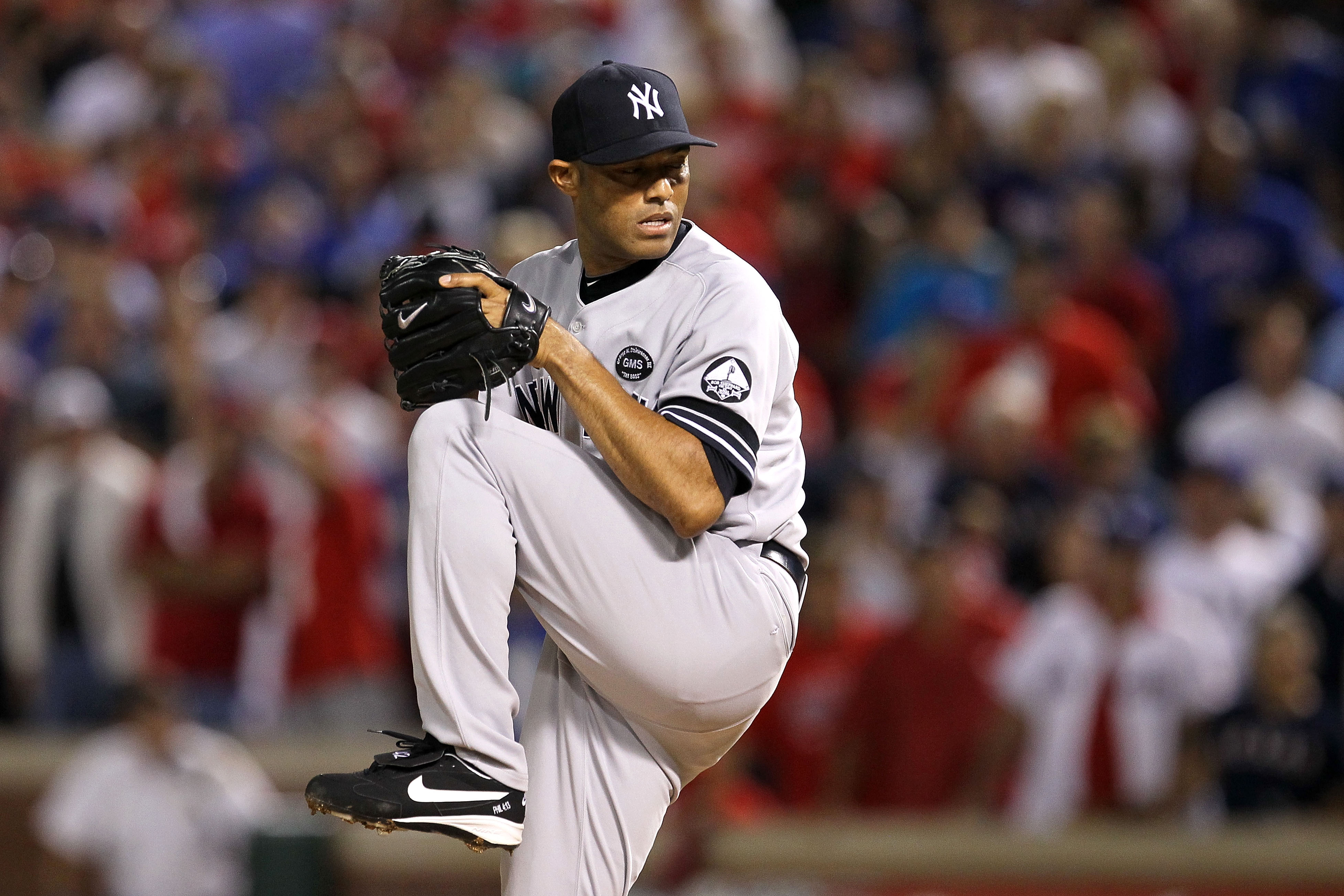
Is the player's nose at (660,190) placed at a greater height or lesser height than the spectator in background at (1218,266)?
greater

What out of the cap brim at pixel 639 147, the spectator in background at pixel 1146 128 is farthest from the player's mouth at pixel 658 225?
the spectator in background at pixel 1146 128

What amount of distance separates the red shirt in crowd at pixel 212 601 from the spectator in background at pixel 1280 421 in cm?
385

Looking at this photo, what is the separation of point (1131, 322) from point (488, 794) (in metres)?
5.80

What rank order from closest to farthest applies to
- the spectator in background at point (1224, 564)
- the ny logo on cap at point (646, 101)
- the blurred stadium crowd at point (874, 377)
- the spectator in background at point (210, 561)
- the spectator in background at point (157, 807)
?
the ny logo on cap at point (646, 101) → the spectator in background at point (1224, 564) → the blurred stadium crowd at point (874, 377) → the spectator in background at point (157, 807) → the spectator in background at point (210, 561)

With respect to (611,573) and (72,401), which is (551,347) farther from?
(72,401)

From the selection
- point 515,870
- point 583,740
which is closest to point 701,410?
point 583,740

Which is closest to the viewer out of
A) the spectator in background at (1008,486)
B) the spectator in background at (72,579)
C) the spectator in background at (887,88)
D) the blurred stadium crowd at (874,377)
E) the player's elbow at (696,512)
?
the player's elbow at (696,512)

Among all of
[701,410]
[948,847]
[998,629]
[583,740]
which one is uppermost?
A: [701,410]

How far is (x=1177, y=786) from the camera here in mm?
6750

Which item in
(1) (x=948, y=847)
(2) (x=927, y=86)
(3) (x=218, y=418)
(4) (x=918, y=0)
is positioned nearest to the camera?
(1) (x=948, y=847)

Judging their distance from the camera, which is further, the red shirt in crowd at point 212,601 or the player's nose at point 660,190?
the red shirt in crowd at point 212,601

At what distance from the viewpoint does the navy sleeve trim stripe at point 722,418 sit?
3303mm

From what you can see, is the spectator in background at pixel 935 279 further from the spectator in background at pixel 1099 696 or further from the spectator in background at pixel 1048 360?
the spectator in background at pixel 1099 696

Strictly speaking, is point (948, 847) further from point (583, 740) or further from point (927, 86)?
point (927, 86)
